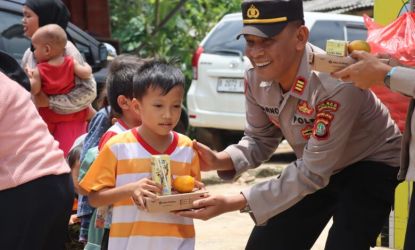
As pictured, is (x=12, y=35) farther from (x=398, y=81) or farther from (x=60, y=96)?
(x=398, y=81)

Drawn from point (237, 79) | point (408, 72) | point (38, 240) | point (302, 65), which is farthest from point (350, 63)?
point (237, 79)

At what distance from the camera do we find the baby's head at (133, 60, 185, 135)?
320 centimetres

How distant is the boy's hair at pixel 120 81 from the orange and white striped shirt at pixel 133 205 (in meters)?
0.50

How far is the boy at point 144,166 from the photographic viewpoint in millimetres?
3158

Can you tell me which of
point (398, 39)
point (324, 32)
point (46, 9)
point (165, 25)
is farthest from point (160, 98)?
point (165, 25)

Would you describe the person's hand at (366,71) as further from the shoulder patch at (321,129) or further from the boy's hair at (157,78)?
the boy's hair at (157,78)

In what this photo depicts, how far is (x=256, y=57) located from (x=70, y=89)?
2298 millimetres

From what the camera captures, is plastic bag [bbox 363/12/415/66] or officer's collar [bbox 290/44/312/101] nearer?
officer's collar [bbox 290/44/312/101]

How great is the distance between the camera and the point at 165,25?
12.6 metres

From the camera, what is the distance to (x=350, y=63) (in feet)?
9.61

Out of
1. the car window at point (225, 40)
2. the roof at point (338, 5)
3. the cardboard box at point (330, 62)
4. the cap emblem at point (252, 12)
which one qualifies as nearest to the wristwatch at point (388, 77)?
the cardboard box at point (330, 62)

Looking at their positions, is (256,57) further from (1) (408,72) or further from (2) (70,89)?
(2) (70,89)

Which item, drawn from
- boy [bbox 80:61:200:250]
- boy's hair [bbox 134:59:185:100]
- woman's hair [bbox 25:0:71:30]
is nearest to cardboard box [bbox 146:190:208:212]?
boy [bbox 80:61:200:250]

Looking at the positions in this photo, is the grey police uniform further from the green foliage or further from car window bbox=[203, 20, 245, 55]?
the green foliage
